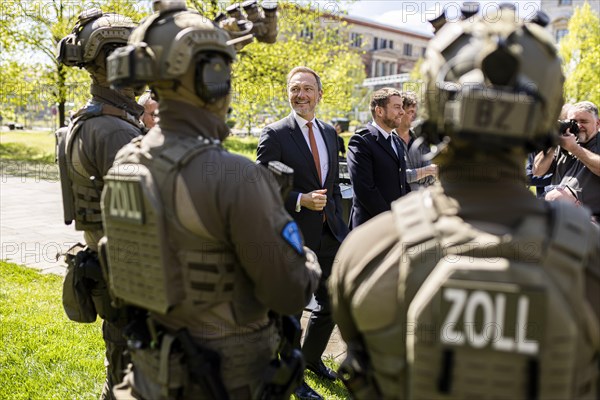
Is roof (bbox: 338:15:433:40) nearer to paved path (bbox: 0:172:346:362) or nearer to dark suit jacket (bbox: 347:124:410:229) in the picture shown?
paved path (bbox: 0:172:346:362)

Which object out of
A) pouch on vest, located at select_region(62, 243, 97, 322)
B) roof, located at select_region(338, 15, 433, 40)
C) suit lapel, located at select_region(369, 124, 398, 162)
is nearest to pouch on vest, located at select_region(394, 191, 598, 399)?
pouch on vest, located at select_region(62, 243, 97, 322)

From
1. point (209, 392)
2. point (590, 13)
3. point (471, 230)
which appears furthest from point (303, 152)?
point (590, 13)

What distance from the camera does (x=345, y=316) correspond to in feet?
5.97

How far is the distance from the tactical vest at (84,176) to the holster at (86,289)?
0.66 ft

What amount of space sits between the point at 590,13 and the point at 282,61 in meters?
22.5

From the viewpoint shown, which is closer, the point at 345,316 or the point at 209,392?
the point at 345,316

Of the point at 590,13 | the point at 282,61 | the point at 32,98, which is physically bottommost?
A: the point at 32,98

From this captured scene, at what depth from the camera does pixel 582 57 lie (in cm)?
2986

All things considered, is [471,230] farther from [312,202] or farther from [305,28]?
[305,28]

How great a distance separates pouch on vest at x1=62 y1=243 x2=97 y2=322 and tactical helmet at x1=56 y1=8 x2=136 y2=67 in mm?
1212

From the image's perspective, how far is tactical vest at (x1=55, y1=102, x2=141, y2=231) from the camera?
10.9 ft

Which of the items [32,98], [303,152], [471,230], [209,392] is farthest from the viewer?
[32,98]

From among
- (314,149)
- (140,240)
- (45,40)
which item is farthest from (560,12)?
(140,240)

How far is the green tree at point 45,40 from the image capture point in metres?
18.7
